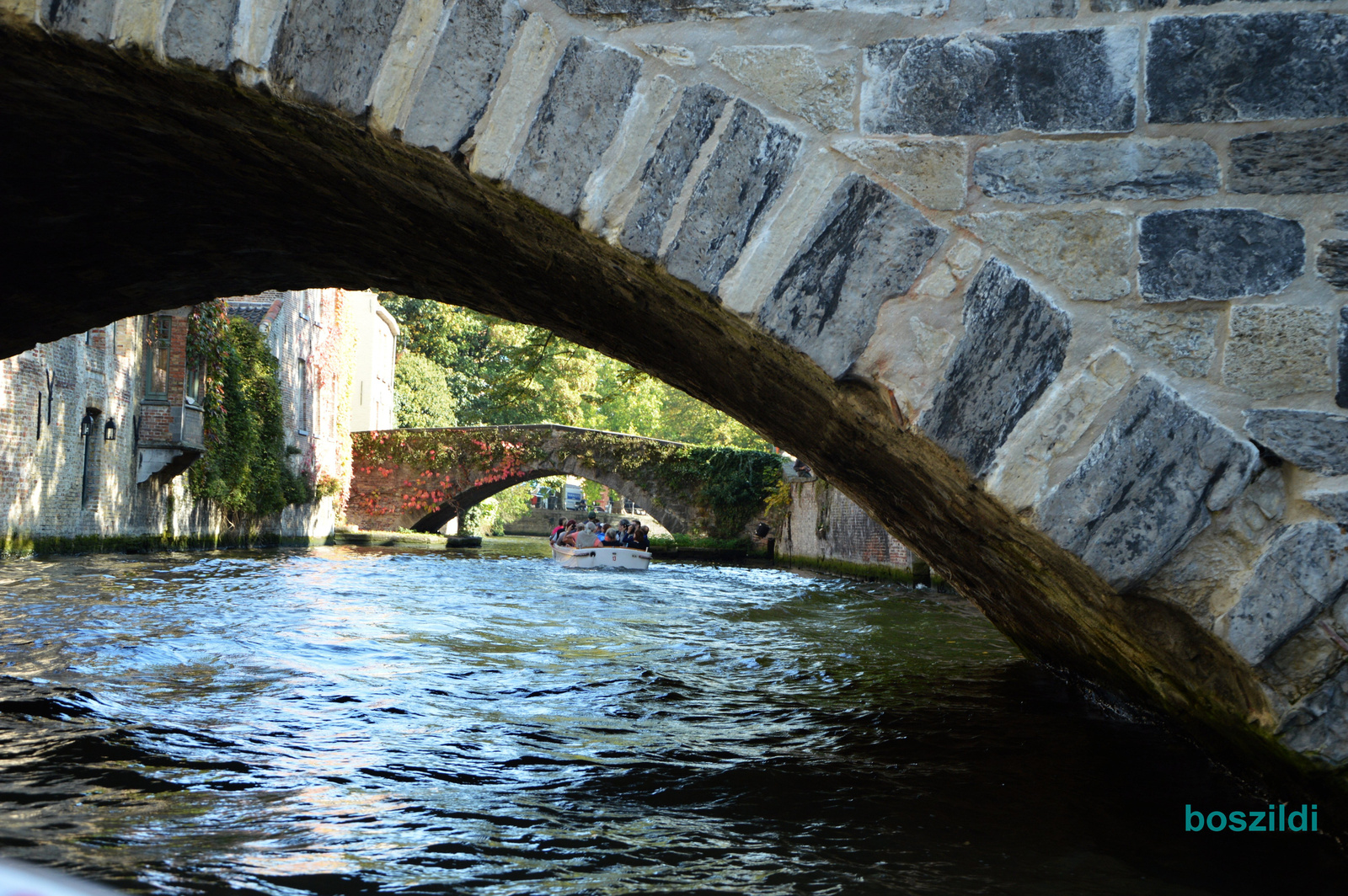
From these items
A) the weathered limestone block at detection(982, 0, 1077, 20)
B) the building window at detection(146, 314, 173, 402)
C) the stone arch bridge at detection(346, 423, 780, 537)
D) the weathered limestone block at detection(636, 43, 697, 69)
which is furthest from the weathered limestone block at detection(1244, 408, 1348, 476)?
the stone arch bridge at detection(346, 423, 780, 537)

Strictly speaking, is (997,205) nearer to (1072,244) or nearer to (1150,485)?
(1072,244)

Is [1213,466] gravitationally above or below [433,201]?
below

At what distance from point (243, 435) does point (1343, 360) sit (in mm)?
17825

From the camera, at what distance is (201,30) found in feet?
7.23

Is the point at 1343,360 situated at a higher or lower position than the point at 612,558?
higher

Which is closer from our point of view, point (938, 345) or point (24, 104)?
point (938, 345)

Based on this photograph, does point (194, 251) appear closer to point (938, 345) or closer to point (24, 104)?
point (24, 104)

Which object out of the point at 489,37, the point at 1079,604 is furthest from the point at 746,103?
the point at 1079,604

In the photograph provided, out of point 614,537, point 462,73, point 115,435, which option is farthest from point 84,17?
point 614,537

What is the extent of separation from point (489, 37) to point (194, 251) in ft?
7.30

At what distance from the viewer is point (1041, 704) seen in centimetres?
495

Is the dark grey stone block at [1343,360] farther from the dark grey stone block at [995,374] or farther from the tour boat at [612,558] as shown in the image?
the tour boat at [612,558]

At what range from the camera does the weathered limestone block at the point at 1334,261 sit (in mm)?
2158

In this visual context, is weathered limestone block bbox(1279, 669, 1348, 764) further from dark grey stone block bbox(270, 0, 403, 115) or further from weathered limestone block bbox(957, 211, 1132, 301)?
dark grey stone block bbox(270, 0, 403, 115)
